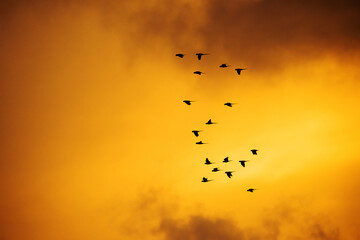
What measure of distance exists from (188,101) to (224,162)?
9718 mm

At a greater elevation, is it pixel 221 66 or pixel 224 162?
pixel 221 66

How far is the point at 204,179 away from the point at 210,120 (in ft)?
26.8

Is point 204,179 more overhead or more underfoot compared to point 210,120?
more underfoot

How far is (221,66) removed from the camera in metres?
70.2

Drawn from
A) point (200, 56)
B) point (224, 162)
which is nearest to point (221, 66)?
point (200, 56)

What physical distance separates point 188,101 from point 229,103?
543 cm

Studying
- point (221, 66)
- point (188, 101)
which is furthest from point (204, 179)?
point (221, 66)

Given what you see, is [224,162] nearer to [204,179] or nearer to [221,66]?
[204,179]

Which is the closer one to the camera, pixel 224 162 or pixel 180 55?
pixel 224 162

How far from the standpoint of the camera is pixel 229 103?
7275 centimetres

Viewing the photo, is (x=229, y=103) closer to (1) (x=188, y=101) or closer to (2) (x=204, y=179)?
(1) (x=188, y=101)

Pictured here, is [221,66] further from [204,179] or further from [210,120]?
[204,179]

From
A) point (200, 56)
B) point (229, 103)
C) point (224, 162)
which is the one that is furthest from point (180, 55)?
point (224, 162)

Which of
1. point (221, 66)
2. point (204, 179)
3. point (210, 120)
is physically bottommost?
point (204, 179)
